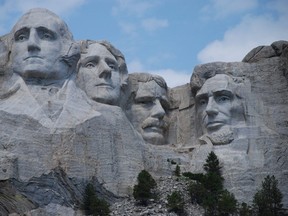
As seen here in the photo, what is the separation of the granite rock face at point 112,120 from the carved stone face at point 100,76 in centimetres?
2

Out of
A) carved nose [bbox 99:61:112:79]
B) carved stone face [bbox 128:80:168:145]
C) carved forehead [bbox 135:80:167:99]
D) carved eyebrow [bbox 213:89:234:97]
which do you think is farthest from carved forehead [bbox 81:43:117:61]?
carved eyebrow [bbox 213:89:234:97]

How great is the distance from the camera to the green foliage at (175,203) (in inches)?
944

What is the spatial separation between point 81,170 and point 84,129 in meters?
0.98

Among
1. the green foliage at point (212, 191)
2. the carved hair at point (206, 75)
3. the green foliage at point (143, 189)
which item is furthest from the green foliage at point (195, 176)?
the carved hair at point (206, 75)

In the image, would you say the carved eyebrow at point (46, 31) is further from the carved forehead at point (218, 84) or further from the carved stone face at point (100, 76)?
the carved forehead at point (218, 84)

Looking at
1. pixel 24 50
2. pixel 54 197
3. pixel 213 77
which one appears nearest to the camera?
pixel 54 197

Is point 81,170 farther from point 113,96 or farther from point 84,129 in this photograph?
point 113,96

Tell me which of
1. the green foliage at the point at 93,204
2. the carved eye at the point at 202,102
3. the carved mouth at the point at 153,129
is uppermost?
the carved eye at the point at 202,102

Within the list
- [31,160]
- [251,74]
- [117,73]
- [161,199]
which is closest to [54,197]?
[31,160]

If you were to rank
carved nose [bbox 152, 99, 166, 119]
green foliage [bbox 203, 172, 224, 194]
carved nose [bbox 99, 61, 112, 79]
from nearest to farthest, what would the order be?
1. green foliage [bbox 203, 172, 224, 194]
2. carved nose [bbox 99, 61, 112, 79]
3. carved nose [bbox 152, 99, 166, 119]

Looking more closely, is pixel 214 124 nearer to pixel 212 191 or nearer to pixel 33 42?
pixel 212 191

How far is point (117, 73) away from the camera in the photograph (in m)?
26.7

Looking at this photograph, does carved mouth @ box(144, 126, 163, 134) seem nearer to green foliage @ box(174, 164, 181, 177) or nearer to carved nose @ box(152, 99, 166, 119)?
carved nose @ box(152, 99, 166, 119)

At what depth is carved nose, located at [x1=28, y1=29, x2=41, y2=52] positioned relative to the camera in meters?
25.2
